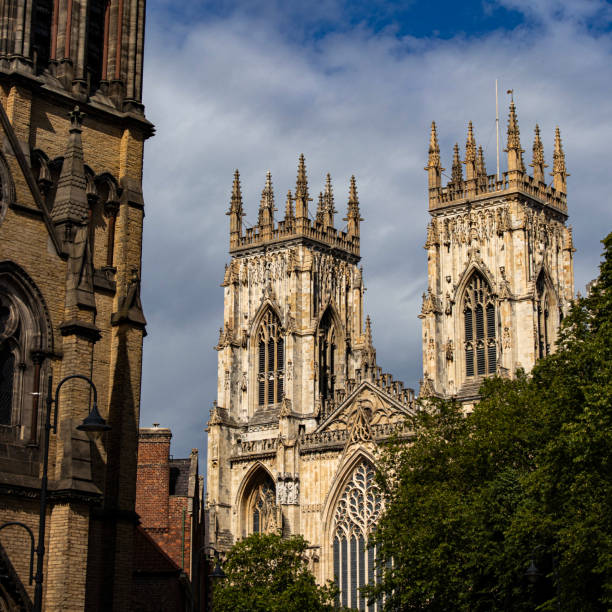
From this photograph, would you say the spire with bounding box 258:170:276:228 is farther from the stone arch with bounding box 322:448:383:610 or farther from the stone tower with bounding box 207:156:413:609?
the stone arch with bounding box 322:448:383:610

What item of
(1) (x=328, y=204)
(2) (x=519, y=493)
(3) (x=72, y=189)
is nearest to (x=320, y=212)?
(1) (x=328, y=204)

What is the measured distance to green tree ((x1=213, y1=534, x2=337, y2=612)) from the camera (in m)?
47.2

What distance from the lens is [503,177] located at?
68.5m

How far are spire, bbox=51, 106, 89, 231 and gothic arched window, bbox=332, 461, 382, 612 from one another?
3754 cm

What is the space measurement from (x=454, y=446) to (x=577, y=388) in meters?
12.5

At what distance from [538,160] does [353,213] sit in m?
11.9

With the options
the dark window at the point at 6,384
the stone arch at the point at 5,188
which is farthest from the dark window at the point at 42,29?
the dark window at the point at 6,384

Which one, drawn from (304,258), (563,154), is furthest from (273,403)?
(563,154)

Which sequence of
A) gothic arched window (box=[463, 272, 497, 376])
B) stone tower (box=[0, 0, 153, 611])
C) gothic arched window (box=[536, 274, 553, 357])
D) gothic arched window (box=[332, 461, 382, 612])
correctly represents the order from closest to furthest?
stone tower (box=[0, 0, 153, 611]), gothic arched window (box=[332, 461, 382, 612]), gothic arched window (box=[536, 274, 553, 357]), gothic arched window (box=[463, 272, 497, 376])

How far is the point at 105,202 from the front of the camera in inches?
1262

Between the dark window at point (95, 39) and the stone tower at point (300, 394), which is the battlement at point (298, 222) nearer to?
the stone tower at point (300, 394)

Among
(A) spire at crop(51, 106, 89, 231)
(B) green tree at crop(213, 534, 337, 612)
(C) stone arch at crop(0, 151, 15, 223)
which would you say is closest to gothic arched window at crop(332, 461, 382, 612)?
(B) green tree at crop(213, 534, 337, 612)

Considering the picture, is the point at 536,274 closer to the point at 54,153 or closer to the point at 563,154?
the point at 563,154

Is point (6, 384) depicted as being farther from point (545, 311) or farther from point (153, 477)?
point (545, 311)
